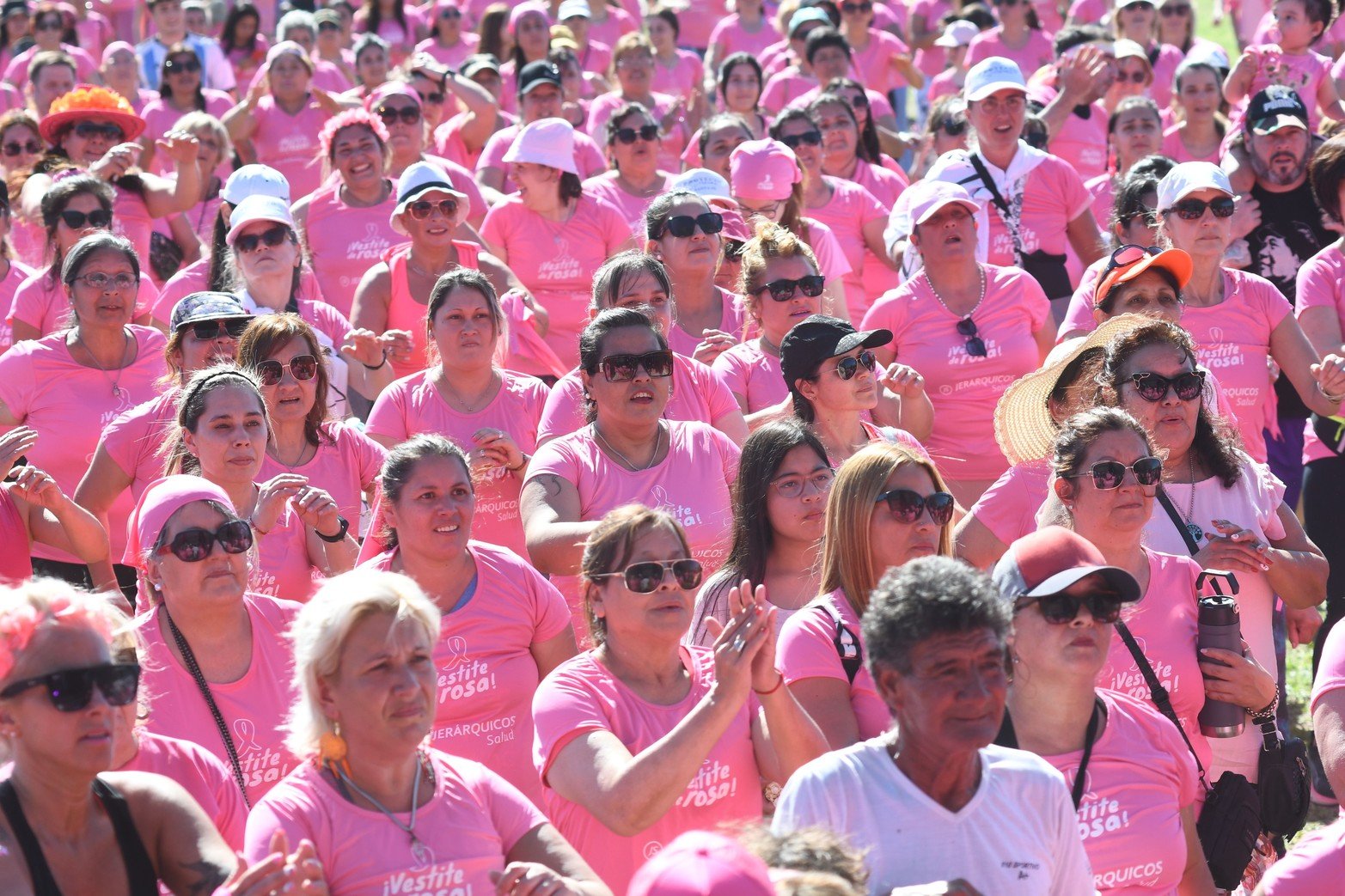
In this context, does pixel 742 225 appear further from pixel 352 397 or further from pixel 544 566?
pixel 544 566

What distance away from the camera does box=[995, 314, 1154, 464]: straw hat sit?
17.6ft

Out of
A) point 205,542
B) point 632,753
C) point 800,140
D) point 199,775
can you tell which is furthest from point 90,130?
point 632,753

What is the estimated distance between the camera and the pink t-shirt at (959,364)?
6.68 m

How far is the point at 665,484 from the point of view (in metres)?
5.46

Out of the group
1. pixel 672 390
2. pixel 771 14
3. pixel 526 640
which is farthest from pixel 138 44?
pixel 526 640

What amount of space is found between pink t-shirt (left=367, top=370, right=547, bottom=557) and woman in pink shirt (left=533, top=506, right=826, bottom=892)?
73.3 inches

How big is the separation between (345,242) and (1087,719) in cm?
547

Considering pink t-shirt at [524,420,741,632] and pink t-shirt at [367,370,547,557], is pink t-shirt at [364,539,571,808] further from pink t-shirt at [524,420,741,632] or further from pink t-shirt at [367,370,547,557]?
pink t-shirt at [367,370,547,557]

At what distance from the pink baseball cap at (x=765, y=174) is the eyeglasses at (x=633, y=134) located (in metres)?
1.21

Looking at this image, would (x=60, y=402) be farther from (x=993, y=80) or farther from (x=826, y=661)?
(x=993, y=80)

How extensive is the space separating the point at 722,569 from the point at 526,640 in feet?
1.88

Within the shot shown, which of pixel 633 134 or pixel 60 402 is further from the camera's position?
pixel 633 134

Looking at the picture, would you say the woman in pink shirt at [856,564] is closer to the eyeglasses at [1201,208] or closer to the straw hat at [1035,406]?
the straw hat at [1035,406]

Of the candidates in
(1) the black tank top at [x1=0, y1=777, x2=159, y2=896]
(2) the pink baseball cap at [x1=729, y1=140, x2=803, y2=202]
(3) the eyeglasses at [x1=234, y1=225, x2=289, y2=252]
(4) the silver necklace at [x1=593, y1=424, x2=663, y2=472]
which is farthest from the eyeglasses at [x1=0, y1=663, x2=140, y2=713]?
(2) the pink baseball cap at [x1=729, y1=140, x2=803, y2=202]
